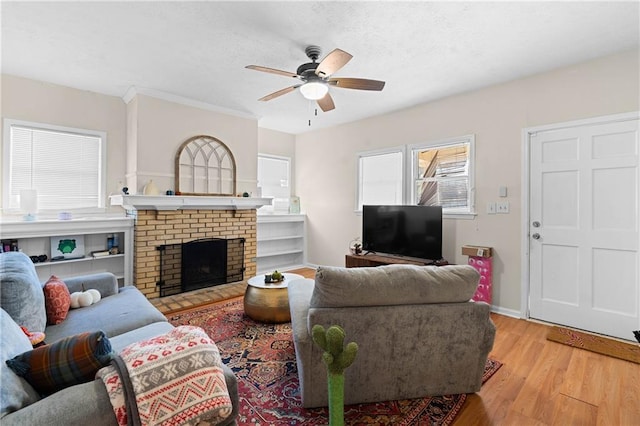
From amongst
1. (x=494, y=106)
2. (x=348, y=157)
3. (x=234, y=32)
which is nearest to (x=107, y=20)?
(x=234, y=32)

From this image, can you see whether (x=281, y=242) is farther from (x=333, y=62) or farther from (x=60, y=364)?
(x=60, y=364)

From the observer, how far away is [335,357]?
1031 millimetres

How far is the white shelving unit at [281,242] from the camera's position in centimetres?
543

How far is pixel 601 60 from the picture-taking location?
2.88 metres

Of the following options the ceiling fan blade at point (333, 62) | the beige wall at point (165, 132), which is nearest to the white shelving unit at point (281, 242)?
the beige wall at point (165, 132)

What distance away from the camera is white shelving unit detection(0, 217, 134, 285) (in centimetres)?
317

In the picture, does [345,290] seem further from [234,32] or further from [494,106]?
[494,106]

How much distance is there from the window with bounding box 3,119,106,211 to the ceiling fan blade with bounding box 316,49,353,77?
3206 mm

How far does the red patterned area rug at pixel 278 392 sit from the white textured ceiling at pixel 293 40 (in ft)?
8.63

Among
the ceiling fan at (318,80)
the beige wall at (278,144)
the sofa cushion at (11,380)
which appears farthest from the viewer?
the beige wall at (278,144)

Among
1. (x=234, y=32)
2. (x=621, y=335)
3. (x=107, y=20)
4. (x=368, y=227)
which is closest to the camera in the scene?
(x=107, y=20)

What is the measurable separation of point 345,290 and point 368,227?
2843 millimetres

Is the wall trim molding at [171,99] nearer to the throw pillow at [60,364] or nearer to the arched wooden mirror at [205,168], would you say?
the arched wooden mirror at [205,168]

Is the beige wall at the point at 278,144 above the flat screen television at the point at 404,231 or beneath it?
above
